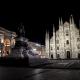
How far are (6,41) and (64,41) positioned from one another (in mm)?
25029

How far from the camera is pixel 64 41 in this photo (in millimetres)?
88500

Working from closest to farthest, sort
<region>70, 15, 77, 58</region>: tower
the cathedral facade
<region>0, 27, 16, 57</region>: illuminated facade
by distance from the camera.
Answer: <region>0, 27, 16, 57</region>: illuminated facade
<region>70, 15, 77, 58</region>: tower
the cathedral facade

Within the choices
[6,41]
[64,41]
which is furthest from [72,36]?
[6,41]

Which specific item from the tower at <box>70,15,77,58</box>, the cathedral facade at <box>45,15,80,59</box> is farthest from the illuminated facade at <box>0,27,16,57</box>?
the tower at <box>70,15,77,58</box>

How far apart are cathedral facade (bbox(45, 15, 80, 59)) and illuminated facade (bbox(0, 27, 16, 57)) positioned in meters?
16.0

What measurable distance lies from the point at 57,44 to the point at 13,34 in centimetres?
2125

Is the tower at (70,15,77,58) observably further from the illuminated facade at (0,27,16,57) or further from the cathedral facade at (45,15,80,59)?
the illuminated facade at (0,27,16,57)

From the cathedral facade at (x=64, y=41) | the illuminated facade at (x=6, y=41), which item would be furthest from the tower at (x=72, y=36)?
the illuminated facade at (x=6, y=41)

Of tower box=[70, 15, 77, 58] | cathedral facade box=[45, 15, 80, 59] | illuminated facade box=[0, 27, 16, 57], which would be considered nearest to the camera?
illuminated facade box=[0, 27, 16, 57]

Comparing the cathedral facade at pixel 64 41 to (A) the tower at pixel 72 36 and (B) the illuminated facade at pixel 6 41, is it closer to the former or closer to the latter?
(A) the tower at pixel 72 36

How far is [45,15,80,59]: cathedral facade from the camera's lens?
86.6m

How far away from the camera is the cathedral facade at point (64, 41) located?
86625mm

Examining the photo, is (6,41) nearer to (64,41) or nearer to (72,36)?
(64,41)

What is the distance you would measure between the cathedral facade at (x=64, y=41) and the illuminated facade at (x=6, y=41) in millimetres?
15990
